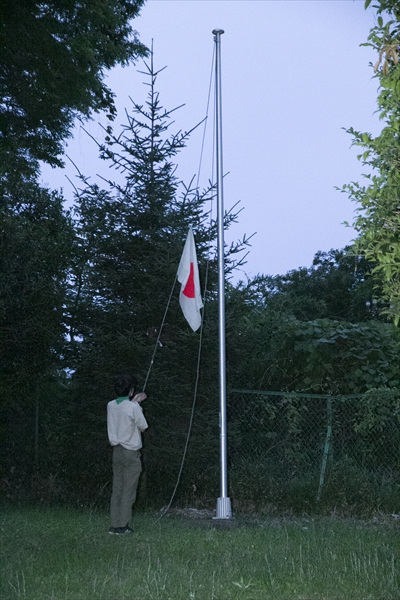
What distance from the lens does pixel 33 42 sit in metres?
14.8

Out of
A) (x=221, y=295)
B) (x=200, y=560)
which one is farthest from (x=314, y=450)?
(x=200, y=560)

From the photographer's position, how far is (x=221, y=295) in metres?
10.5

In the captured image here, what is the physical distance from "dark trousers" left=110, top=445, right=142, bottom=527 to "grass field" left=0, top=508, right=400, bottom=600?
284 millimetres

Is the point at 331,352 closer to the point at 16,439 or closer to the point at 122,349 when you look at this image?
the point at 122,349

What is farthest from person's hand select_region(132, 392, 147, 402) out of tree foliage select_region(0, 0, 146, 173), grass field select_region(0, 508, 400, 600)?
tree foliage select_region(0, 0, 146, 173)

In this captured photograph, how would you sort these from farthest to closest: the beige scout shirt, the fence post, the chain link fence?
the fence post, the chain link fence, the beige scout shirt

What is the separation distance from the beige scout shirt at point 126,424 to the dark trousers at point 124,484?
0.10 m

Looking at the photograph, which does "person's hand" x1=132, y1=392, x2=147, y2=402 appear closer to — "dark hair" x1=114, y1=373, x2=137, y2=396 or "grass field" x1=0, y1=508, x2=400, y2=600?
"dark hair" x1=114, y1=373, x2=137, y2=396

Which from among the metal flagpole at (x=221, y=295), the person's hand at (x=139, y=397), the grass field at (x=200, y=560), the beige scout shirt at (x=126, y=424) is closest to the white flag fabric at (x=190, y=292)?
the metal flagpole at (x=221, y=295)

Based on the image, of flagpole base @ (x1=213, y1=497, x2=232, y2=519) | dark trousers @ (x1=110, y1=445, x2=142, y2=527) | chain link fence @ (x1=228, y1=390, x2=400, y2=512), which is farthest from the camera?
chain link fence @ (x1=228, y1=390, x2=400, y2=512)

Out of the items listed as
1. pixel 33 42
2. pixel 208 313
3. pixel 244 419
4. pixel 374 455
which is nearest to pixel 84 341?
pixel 208 313

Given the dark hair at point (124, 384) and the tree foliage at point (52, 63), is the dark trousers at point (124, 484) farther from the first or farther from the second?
the tree foliage at point (52, 63)

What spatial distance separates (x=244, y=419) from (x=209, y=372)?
1.02 meters

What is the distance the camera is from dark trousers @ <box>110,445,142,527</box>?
29.7 feet
